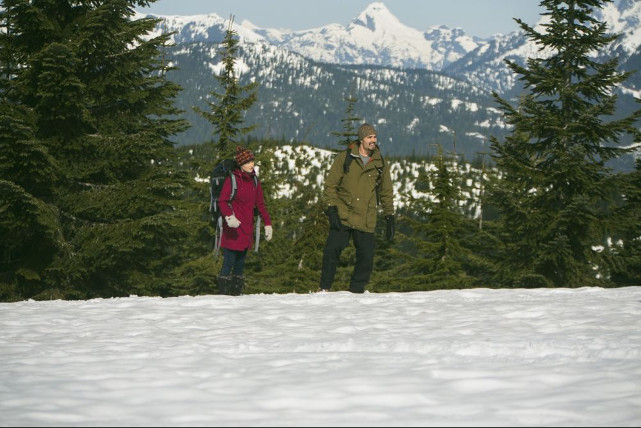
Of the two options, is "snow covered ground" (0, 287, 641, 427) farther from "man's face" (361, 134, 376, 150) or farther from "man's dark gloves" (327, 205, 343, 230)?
"man's face" (361, 134, 376, 150)

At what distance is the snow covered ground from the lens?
322 cm

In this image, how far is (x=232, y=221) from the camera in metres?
8.99

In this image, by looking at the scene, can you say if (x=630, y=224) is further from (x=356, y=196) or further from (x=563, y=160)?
(x=356, y=196)

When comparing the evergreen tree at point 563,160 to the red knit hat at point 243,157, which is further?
the evergreen tree at point 563,160

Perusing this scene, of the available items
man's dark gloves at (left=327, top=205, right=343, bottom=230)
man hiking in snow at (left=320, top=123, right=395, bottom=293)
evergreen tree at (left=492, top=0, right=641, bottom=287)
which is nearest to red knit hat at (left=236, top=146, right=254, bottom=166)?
man hiking in snow at (left=320, top=123, right=395, bottom=293)

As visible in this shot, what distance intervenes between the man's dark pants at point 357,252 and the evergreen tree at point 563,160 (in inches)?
312

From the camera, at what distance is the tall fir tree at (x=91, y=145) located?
A: 13.3m

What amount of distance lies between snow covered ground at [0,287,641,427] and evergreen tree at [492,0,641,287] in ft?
30.1

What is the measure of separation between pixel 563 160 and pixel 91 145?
1149cm

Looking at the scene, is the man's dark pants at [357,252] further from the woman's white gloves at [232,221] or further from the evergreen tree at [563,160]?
the evergreen tree at [563,160]

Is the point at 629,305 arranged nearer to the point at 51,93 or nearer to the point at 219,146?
the point at 51,93

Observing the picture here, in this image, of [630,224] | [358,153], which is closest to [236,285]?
[358,153]

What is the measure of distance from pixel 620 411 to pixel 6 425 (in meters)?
3.04

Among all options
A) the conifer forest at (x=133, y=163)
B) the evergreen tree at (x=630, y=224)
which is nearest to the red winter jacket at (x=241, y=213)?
the conifer forest at (x=133, y=163)
